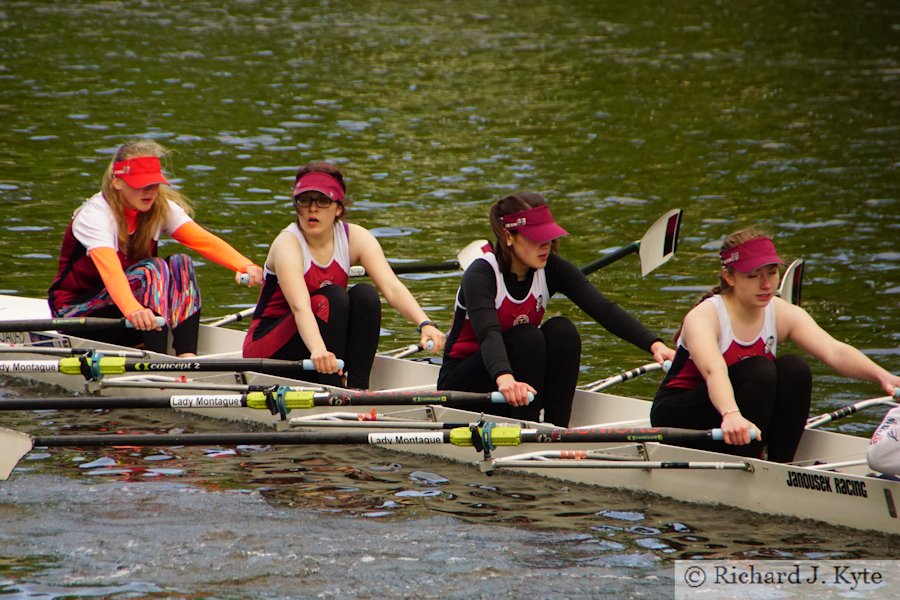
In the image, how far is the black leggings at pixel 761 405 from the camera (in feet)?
23.2

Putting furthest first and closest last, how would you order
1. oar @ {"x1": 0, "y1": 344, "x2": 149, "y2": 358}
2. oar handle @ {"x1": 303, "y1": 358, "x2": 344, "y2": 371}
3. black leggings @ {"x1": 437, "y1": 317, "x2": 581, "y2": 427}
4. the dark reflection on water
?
oar @ {"x1": 0, "y1": 344, "x2": 149, "y2": 358} < oar handle @ {"x1": 303, "y1": 358, "x2": 344, "y2": 371} < black leggings @ {"x1": 437, "y1": 317, "x2": 581, "y2": 427} < the dark reflection on water

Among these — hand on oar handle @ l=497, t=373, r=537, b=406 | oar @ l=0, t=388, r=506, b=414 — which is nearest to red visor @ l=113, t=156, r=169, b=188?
oar @ l=0, t=388, r=506, b=414

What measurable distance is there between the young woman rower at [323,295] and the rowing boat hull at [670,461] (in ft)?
0.89

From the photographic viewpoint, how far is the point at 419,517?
23.9 feet

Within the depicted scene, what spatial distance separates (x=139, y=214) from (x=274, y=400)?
2372 millimetres

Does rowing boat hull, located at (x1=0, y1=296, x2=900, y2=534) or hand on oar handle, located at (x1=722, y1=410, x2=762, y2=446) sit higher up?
hand on oar handle, located at (x1=722, y1=410, x2=762, y2=446)

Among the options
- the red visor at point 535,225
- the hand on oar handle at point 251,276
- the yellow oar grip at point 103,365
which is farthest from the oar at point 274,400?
the hand on oar handle at point 251,276

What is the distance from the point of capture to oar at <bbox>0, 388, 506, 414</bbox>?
7750mm

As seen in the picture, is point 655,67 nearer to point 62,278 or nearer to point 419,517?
point 62,278

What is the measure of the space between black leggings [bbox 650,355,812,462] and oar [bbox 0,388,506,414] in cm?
100

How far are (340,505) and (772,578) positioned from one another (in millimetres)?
2434

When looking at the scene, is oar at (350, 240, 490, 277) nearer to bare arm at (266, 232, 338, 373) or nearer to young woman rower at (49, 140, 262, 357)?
young woman rower at (49, 140, 262, 357)

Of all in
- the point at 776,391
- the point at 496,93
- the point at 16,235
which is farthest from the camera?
the point at 496,93

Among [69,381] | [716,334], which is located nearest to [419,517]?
[716,334]
